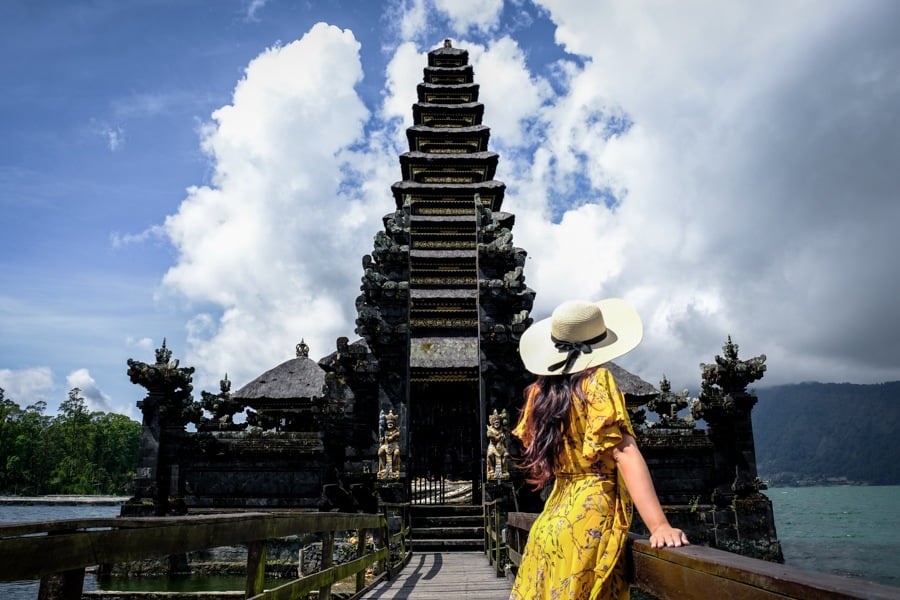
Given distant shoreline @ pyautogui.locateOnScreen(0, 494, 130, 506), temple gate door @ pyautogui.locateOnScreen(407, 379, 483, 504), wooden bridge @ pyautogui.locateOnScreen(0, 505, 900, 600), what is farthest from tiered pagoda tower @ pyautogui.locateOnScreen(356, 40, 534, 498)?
distant shoreline @ pyautogui.locateOnScreen(0, 494, 130, 506)

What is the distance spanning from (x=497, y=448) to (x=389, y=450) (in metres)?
2.62

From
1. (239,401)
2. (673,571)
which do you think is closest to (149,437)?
(239,401)

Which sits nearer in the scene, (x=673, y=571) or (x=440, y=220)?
(x=673, y=571)

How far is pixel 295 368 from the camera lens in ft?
91.2

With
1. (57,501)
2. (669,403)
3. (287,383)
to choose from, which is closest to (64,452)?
(57,501)

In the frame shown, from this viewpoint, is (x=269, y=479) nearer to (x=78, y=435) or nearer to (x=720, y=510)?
(x=720, y=510)

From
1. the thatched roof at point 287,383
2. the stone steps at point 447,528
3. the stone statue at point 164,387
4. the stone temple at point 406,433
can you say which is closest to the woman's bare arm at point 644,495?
the stone steps at point 447,528

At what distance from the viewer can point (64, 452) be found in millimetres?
74750

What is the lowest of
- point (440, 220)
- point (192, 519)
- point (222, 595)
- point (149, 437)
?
point (222, 595)

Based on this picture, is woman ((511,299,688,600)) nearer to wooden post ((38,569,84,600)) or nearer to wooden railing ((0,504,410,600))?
wooden railing ((0,504,410,600))

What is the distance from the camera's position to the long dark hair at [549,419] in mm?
3043

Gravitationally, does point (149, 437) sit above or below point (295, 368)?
below

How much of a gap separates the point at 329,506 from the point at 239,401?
440 inches

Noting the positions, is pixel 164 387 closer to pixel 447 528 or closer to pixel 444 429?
pixel 447 528
